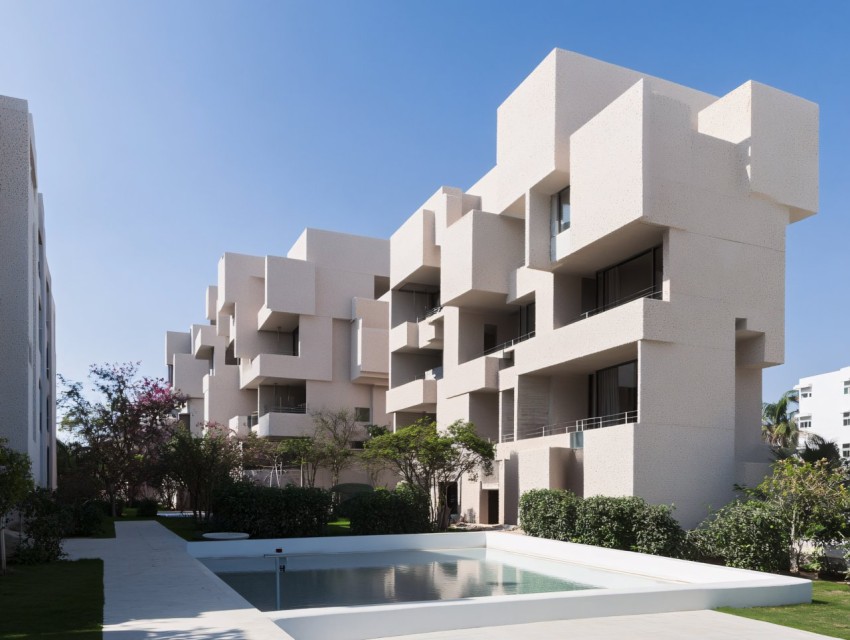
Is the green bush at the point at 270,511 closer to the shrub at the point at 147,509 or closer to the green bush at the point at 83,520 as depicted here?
the green bush at the point at 83,520

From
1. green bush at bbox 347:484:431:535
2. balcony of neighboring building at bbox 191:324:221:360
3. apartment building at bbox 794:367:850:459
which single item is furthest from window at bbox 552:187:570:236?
apartment building at bbox 794:367:850:459

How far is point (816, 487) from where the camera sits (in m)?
16.8

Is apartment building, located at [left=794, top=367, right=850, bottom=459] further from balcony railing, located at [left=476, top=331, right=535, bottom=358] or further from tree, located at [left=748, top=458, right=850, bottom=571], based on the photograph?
tree, located at [left=748, top=458, right=850, bottom=571]

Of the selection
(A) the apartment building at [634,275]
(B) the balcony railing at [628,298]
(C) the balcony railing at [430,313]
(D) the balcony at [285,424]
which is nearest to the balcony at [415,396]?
(C) the balcony railing at [430,313]

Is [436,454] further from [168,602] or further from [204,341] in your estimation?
[204,341]

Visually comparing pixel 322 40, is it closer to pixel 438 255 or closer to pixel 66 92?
pixel 66 92

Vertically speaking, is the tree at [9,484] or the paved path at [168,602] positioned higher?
the tree at [9,484]

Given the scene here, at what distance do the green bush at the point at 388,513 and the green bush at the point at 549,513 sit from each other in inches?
119

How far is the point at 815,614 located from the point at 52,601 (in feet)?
34.7

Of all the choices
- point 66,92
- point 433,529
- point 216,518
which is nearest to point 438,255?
point 433,529

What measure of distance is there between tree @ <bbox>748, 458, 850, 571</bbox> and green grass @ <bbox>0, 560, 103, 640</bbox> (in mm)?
13095

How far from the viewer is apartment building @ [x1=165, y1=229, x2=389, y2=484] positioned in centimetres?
4319

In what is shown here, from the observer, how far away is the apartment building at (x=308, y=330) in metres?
43.2

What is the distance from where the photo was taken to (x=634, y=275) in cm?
2689
